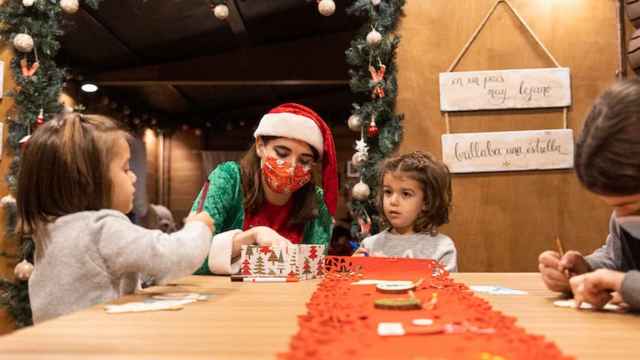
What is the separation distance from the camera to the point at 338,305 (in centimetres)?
86

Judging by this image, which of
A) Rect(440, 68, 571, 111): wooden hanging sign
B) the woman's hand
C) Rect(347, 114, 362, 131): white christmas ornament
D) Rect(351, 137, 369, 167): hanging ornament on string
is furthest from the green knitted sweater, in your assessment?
Rect(440, 68, 571, 111): wooden hanging sign

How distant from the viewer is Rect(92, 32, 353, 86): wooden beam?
20.5 feet

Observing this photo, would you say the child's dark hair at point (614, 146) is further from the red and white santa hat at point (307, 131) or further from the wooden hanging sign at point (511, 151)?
the wooden hanging sign at point (511, 151)

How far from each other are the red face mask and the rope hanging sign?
1315 millimetres

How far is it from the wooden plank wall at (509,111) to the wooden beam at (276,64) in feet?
10.3

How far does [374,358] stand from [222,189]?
5.25ft

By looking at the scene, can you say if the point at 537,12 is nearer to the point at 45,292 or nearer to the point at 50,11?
the point at 50,11

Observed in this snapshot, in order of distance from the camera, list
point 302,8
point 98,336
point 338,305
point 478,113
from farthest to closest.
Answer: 1. point 302,8
2. point 478,113
3. point 338,305
4. point 98,336

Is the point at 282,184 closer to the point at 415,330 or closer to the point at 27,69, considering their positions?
the point at 415,330

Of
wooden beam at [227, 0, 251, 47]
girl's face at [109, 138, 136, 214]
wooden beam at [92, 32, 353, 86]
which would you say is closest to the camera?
girl's face at [109, 138, 136, 214]

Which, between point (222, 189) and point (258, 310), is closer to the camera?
point (258, 310)

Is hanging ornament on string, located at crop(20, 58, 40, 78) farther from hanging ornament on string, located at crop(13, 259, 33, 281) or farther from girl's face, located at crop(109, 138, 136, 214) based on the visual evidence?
girl's face, located at crop(109, 138, 136, 214)

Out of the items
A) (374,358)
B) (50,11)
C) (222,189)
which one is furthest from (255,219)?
(50,11)

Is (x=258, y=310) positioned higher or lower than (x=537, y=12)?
lower
